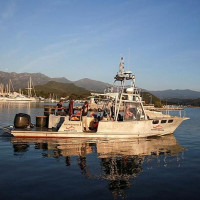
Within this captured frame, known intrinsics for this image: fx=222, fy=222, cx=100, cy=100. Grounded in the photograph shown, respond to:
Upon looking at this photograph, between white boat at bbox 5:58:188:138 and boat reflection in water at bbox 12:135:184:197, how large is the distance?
0.50 m

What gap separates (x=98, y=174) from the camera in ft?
33.2

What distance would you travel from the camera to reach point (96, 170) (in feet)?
35.0

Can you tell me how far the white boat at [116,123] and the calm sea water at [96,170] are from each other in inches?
24.3

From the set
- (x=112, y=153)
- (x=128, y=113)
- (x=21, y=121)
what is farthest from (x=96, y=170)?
(x=21, y=121)

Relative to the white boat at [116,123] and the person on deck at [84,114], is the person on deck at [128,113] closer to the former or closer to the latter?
the white boat at [116,123]

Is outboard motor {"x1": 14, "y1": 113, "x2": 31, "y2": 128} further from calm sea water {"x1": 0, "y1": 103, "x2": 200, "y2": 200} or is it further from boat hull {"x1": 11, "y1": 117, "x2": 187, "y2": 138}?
calm sea water {"x1": 0, "y1": 103, "x2": 200, "y2": 200}

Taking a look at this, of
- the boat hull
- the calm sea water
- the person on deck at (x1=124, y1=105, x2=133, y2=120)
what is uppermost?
the person on deck at (x1=124, y1=105, x2=133, y2=120)

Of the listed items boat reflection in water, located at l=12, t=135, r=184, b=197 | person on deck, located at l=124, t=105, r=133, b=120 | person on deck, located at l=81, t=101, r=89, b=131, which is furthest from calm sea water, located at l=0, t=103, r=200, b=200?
person on deck, located at l=124, t=105, r=133, b=120

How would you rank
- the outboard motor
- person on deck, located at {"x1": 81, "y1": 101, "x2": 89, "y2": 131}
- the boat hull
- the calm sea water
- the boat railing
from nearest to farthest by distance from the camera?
the calm sea water → the boat hull → person on deck, located at {"x1": 81, "y1": 101, "x2": 89, "y2": 131} → the outboard motor → the boat railing

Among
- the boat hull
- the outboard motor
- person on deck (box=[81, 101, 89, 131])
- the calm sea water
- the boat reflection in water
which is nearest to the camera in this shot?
the calm sea water

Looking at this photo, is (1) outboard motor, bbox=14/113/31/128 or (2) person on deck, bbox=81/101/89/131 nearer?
(2) person on deck, bbox=81/101/89/131

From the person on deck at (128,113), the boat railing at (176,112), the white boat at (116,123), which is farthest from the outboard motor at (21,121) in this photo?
the boat railing at (176,112)

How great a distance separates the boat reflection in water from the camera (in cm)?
1004

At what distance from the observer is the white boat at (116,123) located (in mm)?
17031
